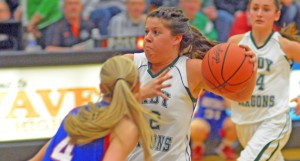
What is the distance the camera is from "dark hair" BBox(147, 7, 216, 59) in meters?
5.80

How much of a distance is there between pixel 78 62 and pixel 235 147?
214 centimetres

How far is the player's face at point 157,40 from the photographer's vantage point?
5.74 m

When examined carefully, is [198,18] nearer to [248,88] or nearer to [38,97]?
[38,97]

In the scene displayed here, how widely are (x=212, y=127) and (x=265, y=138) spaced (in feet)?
9.42

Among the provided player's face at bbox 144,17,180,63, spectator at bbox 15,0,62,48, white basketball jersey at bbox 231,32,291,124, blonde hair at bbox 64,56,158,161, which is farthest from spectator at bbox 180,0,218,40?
blonde hair at bbox 64,56,158,161

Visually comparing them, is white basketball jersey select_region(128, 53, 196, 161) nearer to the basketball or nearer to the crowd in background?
the basketball

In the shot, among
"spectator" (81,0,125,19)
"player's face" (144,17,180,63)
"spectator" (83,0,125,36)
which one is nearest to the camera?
"player's face" (144,17,180,63)

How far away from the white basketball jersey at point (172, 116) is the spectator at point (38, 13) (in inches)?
206

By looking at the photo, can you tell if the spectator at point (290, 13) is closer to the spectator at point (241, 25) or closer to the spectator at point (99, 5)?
the spectator at point (241, 25)

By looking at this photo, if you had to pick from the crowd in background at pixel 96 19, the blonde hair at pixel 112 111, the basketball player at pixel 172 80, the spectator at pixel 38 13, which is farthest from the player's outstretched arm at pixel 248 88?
the spectator at pixel 38 13

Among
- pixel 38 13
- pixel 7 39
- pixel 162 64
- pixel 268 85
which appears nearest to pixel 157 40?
pixel 162 64

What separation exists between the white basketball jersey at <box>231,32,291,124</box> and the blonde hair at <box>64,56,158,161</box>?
295 centimetres

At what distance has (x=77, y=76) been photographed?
9555mm

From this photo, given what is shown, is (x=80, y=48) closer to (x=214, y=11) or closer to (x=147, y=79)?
(x=214, y=11)
